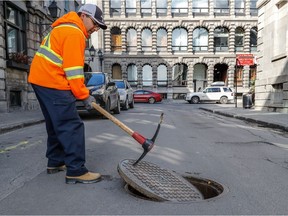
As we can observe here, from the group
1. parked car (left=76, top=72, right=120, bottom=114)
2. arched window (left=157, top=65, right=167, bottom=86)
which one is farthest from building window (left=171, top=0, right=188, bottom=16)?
parked car (left=76, top=72, right=120, bottom=114)

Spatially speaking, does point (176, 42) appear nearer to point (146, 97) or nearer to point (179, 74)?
point (179, 74)

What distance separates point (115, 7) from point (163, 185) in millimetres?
39588

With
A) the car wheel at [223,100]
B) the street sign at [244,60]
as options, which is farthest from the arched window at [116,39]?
the street sign at [244,60]

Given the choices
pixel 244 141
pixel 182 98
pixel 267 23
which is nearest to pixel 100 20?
pixel 244 141

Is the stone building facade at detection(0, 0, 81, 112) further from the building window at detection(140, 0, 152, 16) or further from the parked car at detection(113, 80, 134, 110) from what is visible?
the building window at detection(140, 0, 152, 16)

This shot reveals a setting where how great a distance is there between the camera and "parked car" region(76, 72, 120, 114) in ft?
34.8

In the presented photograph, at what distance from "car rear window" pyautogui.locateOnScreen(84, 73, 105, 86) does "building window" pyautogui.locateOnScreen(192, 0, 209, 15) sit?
31.9 meters

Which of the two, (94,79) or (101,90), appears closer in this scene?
(101,90)

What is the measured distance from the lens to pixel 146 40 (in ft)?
131

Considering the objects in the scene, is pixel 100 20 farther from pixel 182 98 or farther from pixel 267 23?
pixel 182 98

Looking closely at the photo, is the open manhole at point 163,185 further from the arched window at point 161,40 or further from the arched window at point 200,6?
the arched window at point 200,6

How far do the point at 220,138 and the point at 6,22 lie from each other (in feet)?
37.8

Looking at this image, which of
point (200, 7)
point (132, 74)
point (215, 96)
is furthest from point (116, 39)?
point (215, 96)

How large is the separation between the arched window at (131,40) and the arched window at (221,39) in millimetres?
10870
